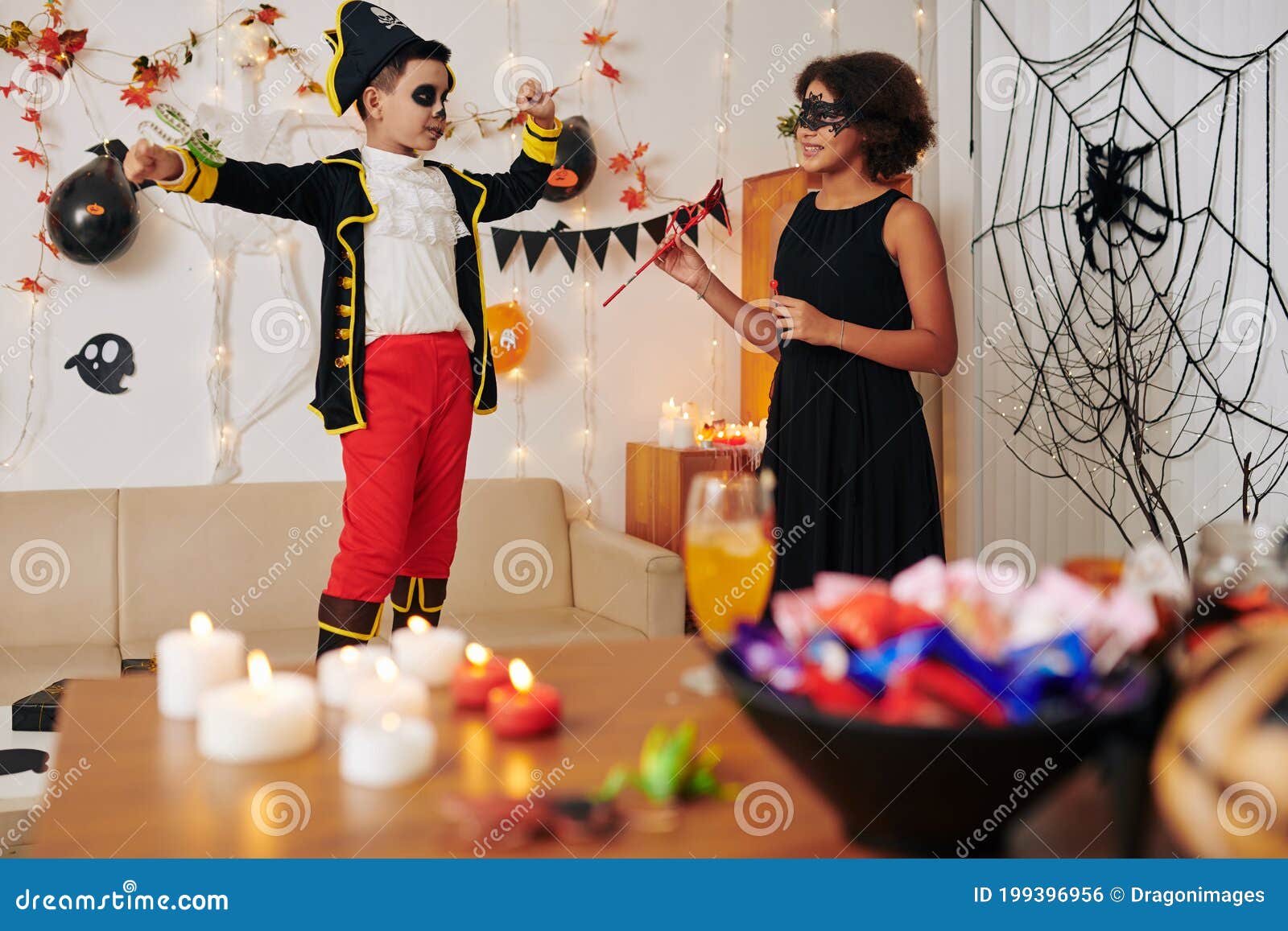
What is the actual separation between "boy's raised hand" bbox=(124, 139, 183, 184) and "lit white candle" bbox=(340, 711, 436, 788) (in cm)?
113

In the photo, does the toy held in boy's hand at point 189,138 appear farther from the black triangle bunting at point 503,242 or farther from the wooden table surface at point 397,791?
the black triangle bunting at point 503,242

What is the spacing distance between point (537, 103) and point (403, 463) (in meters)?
0.74

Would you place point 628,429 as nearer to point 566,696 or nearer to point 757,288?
point 757,288

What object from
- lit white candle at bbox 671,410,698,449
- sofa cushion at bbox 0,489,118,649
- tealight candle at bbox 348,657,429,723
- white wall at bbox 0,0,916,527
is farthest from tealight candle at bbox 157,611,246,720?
lit white candle at bbox 671,410,698,449

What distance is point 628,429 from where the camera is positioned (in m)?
3.44

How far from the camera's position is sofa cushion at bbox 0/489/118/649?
265 centimetres

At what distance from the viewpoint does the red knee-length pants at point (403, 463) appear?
76.7 inches

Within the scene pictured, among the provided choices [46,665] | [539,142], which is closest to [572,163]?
[539,142]

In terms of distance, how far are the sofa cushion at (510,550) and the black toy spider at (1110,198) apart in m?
1.61

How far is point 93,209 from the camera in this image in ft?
8.67

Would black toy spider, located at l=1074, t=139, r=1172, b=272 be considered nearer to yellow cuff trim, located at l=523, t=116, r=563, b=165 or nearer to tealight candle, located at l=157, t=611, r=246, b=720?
yellow cuff trim, located at l=523, t=116, r=563, b=165

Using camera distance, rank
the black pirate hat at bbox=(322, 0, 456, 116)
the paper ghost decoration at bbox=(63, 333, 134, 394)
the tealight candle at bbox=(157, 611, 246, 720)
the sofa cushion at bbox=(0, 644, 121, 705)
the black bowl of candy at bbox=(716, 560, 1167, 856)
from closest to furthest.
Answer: the black bowl of candy at bbox=(716, 560, 1167, 856), the tealight candle at bbox=(157, 611, 246, 720), the black pirate hat at bbox=(322, 0, 456, 116), the sofa cushion at bbox=(0, 644, 121, 705), the paper ghost decoration at bbox=(63, 333, 134, 394)

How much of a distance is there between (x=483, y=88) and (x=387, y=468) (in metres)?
1.65
